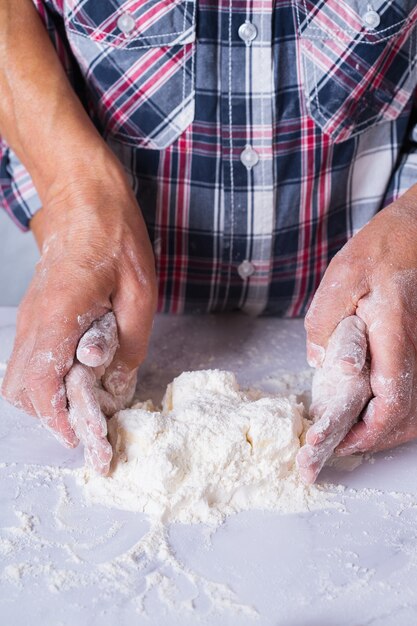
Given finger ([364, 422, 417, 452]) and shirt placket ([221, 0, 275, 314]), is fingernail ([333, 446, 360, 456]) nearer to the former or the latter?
finger ([364, 422, 417, 452])

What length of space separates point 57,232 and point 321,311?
406mm

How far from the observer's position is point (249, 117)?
1.36m

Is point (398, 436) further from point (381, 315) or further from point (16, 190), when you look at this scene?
point (16, 190)

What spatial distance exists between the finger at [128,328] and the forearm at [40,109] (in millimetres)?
216

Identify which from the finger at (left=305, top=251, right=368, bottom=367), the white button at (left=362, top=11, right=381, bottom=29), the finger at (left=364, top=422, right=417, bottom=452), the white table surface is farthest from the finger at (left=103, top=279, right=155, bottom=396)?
the white button at (left=362, top=11, right=381, bottom=29)

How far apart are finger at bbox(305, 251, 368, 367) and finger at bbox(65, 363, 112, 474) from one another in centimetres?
31

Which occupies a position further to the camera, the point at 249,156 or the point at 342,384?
the point at 249,156

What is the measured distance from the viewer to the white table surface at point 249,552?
88 cm

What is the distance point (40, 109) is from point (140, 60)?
0.18 m

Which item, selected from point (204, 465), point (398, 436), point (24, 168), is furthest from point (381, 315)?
point (24, 168)

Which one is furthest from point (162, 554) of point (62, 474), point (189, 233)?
point (189, 233)

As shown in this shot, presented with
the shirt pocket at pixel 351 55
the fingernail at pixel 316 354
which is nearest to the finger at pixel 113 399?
the fingernail at pixel 316 354

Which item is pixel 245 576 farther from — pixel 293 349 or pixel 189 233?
pixel 189 233

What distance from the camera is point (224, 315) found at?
5.13 feet
